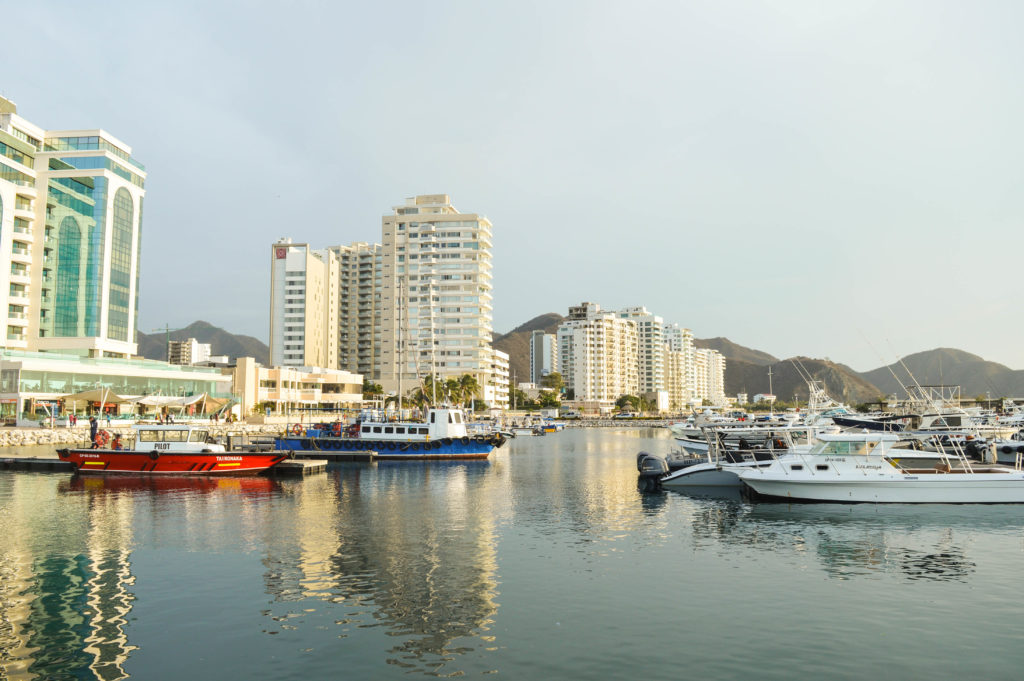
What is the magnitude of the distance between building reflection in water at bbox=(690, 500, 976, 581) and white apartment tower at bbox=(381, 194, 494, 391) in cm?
12257

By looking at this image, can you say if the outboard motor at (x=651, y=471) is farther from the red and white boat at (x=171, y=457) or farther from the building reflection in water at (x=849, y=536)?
the red and white boat at (x=171, y=457)

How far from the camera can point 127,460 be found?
49062 mm

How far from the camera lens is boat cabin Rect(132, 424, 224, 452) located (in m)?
49.4

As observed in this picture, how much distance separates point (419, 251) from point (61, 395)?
90709 mm

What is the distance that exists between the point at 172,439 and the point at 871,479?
4816 centimetres

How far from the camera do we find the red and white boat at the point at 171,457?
4891 cm

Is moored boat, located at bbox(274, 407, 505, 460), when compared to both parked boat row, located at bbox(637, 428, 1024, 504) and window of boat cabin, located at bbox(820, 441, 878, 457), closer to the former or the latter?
parked boat row, located at bbox(637, 428, 1024, 504)

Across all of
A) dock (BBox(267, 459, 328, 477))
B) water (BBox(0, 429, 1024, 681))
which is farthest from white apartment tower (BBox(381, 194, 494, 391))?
water (BBox(0, 429, 1024, 681))

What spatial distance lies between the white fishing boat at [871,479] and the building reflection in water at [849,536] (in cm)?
78

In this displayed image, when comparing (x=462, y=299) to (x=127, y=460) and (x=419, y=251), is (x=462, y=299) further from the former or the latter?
(x=127, y=460)

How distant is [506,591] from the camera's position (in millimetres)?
20125

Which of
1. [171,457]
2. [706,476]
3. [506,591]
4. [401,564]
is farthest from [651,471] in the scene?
[171,457]

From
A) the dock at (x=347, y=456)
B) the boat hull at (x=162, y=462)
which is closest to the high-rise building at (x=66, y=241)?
the dock at (x=347, y=456)

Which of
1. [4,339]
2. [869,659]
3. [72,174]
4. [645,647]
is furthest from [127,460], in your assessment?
[72,174]
